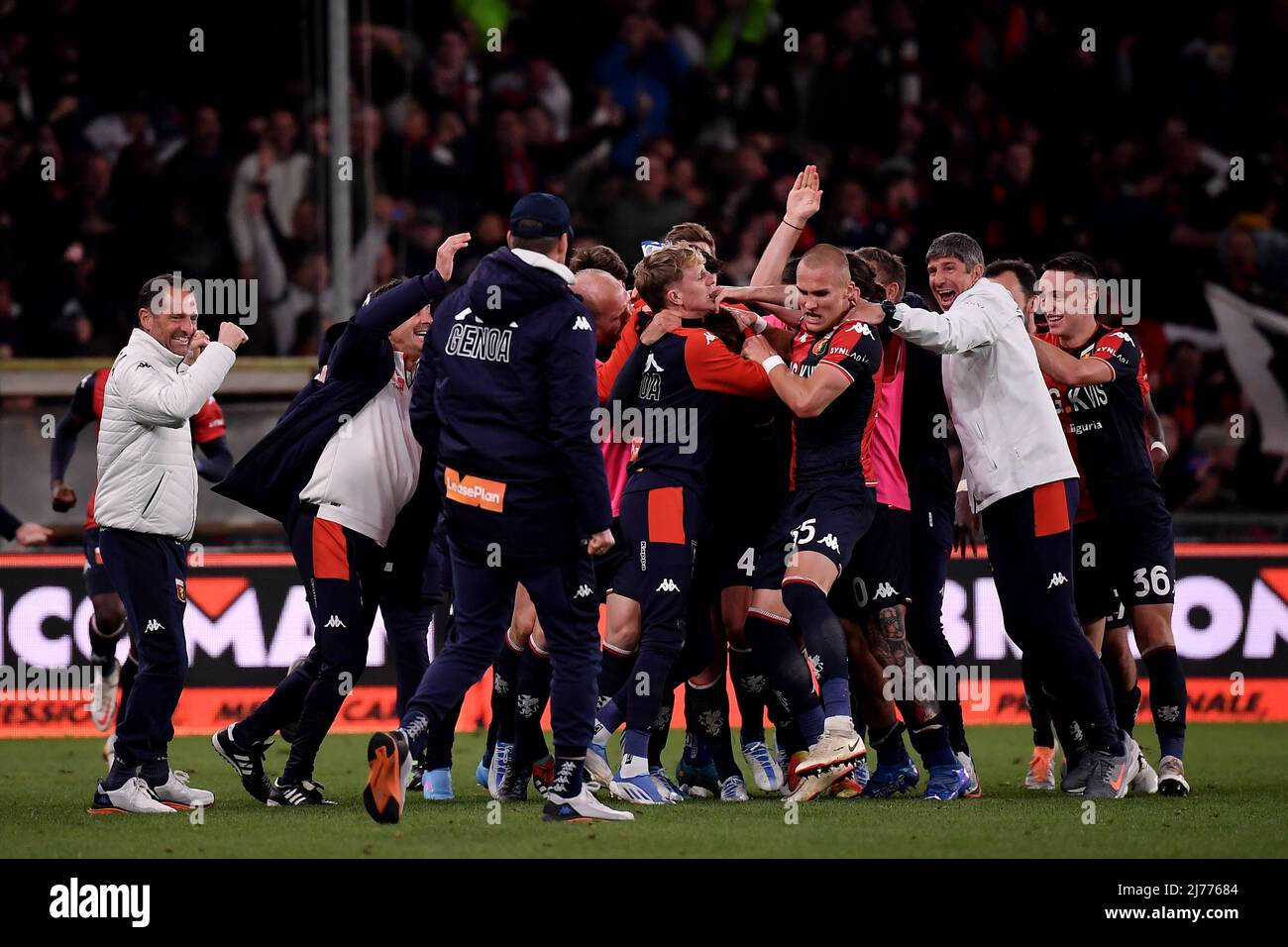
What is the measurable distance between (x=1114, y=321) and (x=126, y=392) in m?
9.11

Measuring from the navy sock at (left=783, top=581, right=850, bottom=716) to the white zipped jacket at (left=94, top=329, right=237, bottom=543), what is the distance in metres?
2.56

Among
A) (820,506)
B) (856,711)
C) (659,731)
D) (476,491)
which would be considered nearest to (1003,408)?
(820,506)

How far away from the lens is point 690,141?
17.1m

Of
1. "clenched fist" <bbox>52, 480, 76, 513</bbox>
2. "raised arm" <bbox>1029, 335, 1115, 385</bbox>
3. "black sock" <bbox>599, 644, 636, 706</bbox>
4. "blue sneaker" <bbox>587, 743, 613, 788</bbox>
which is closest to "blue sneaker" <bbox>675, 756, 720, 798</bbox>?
"blue sneaker" <bbox>587, 743, 613, 788</bbox>

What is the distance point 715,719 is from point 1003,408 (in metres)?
1.92

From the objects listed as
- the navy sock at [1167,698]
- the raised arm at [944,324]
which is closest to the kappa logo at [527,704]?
the raised arm at [944,324]

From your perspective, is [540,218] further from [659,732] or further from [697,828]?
[659,732]

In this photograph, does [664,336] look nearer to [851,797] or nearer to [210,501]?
[851,797]

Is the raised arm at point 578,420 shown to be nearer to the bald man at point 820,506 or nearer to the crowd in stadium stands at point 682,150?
the bald man at point 820,506

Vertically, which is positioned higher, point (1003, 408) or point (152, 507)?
point (1003, 408)

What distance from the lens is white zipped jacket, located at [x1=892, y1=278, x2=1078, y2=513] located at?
7957 millimetres

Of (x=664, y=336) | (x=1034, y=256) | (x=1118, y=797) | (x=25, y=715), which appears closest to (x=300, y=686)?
(x=664, y=336)
